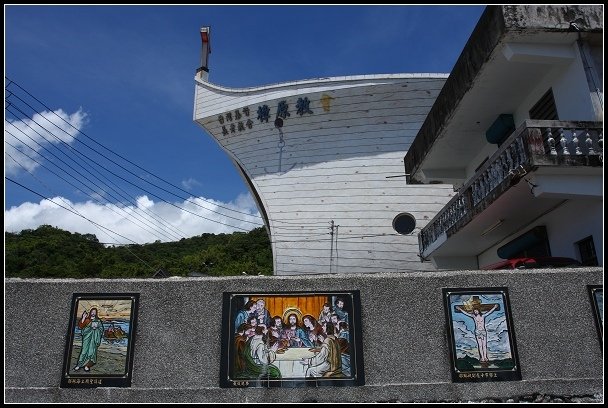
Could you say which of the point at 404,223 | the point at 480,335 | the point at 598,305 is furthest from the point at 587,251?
the point at 404,223

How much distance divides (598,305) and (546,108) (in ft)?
16.0

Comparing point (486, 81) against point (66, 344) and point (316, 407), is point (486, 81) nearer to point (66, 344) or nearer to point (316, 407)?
point (316, 407)

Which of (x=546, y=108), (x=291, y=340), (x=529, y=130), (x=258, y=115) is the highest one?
(x=258, y=115)

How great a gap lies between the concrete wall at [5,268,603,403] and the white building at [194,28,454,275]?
409 inches

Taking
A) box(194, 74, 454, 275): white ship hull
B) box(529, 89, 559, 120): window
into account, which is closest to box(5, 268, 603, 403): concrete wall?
box(529, 89, 559, 120): window

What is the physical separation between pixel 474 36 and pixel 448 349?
17.5ft

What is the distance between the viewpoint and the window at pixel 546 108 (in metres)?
8.37

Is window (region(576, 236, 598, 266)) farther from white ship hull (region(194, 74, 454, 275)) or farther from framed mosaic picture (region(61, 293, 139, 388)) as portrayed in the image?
white ship hull (region(194, 74, 454, 275))

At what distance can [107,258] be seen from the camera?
35.2m

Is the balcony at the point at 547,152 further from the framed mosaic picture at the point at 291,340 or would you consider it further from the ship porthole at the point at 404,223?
the ship porthole at the point at 404,223

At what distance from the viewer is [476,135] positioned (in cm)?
1078

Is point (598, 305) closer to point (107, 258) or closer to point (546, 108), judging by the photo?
point (546, 108)

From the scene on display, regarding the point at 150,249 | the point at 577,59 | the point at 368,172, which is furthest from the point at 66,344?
the point at 150,249

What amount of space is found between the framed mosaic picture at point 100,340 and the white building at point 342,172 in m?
11.1
